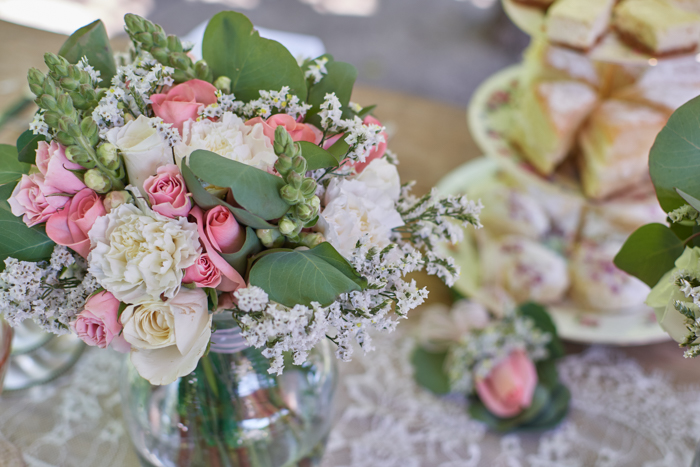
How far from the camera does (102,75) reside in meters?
0.53

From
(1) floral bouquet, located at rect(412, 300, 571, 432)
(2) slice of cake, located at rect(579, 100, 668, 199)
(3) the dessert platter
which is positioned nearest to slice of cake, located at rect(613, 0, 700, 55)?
(3) the dessert platter

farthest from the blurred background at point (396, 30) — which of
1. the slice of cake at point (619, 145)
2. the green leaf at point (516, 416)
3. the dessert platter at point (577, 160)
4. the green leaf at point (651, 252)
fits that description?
the green leaf at point (651, 252)

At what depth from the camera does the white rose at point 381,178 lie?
0.49 m

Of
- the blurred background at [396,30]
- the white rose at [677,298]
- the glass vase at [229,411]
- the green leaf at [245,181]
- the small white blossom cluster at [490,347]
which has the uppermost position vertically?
the green leaf at [245,181]

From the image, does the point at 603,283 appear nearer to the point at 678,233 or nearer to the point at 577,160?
the point at 577,160

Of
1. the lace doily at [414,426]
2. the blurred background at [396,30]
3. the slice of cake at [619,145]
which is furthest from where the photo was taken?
the blurred background at [396,30]

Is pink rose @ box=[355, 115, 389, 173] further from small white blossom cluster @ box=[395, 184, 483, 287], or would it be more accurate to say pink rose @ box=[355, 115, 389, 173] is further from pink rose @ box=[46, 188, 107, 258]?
pink rose @ box=[46, 188, 107, 258]

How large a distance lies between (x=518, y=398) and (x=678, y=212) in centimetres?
41

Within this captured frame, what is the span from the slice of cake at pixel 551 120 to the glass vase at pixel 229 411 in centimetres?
66

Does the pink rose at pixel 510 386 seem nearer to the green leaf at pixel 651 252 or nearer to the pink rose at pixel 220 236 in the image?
the green leaf at pixel 651 252

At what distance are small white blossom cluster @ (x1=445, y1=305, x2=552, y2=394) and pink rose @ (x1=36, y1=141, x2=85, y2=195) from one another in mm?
597

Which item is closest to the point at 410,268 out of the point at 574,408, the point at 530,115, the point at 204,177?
the point at 204,177

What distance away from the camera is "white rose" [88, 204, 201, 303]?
41 cm

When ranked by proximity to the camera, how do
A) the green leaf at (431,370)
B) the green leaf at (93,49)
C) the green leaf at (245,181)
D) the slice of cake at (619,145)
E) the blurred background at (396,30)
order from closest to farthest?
the green leaf at (245,181)
the green leaf at (93,49)
the green leaf at (431,370)
the slice of cake at (619,145)
the blurred background at (396,30)
